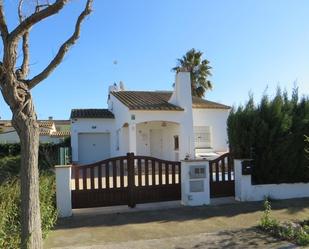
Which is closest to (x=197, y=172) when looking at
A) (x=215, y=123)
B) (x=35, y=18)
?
(x=35, y=18)

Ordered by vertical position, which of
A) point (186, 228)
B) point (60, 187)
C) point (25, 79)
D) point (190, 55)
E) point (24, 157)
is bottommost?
point (186, 228)

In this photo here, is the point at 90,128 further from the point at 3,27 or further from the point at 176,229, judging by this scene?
the point at 3,27

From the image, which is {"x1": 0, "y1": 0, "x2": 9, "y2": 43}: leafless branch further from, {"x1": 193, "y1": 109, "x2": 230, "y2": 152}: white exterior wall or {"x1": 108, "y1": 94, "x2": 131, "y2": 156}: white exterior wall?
{"x1": 193, "y1": 109, "x2": 230, "y2": 152}: white exterior wall

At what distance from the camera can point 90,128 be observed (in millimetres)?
28594

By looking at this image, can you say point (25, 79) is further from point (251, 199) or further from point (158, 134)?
point (158, 134)

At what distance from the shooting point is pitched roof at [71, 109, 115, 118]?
28.6 meters

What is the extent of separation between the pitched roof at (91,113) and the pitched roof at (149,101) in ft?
6.33

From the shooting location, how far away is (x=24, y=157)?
5172 mm

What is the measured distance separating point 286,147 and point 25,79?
8.40 m

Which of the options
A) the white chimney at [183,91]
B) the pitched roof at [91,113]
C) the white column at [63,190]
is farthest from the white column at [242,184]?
the pitched roof at [91,113]

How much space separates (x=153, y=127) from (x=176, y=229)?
19.2 metres

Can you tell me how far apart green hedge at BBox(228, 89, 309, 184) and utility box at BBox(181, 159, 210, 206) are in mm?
1463

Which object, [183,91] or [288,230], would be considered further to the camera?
[183,91]

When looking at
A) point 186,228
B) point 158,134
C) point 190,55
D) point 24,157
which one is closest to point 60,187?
point 186,228
